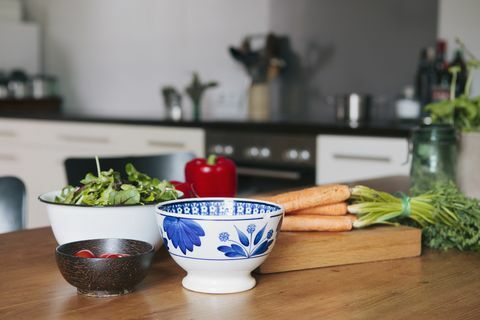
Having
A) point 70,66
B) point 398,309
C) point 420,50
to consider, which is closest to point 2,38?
point 70,66

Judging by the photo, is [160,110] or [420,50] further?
[160,110]

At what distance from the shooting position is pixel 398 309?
84 centimetres

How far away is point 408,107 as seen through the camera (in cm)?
318

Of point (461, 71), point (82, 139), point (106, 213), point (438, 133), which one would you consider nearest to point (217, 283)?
point (106, 213)

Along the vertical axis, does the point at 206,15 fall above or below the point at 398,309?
above

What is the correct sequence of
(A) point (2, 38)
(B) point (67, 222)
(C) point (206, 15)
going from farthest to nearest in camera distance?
1. (A) point (2, 38)
2. (C) point (206, 15)
3. (B) point (67, 222)

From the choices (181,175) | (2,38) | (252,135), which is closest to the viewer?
(181,175)

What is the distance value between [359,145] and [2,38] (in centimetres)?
271

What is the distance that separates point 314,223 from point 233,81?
9.63 ft

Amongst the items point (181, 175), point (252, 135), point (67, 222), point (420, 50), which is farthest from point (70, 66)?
point (67, 222)

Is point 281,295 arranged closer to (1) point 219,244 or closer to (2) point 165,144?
(1) point 219,244

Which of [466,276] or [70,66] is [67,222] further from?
[70,66]

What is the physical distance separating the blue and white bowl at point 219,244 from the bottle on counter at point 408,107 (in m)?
2.38

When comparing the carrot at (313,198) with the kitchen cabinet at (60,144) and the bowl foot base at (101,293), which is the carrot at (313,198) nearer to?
the bowl foot base at (101,293)
